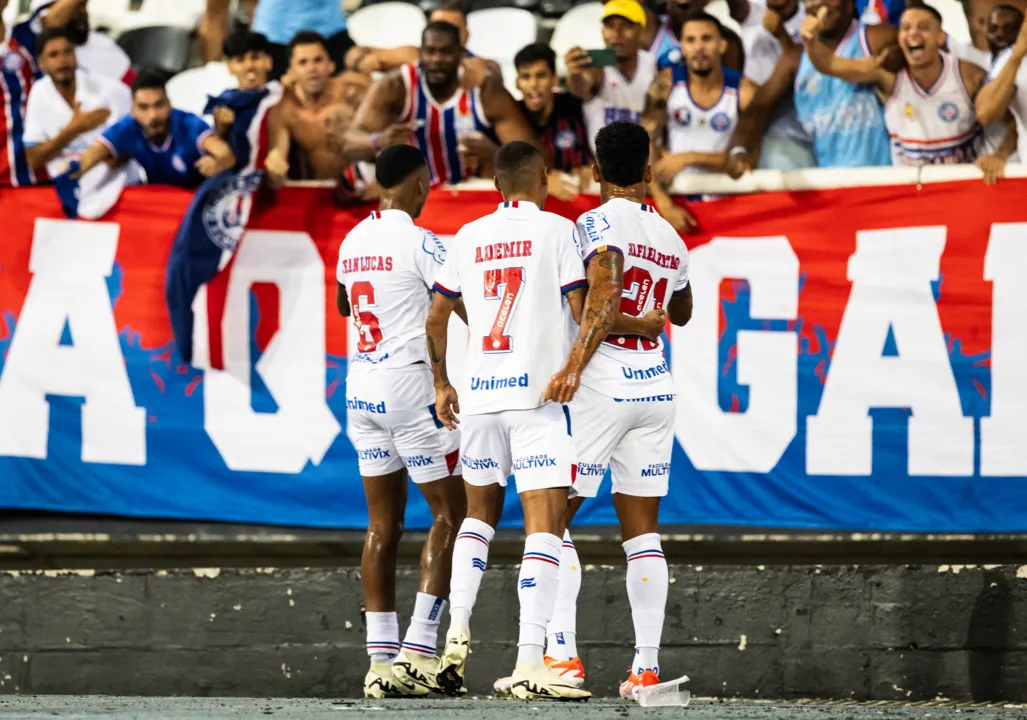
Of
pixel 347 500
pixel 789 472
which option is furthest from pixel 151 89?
pixel 789 472

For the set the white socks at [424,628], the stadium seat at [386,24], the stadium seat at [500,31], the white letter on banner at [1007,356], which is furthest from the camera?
the stadium seat at [386,24]

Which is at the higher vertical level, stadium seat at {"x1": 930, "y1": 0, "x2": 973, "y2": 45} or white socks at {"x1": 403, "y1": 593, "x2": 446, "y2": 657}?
stadium seat at {"x1": 930, "y1": 0, "x2": 973, "y2": 45}

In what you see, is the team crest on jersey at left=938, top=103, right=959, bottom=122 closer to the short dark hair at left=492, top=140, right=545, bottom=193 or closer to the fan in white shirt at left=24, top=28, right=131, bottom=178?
the short dark hair at left=492, top=140, right=545, bottom=193

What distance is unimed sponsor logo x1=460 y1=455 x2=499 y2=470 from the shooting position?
5547mm

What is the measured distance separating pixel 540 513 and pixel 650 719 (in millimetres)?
1004

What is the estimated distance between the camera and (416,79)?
25.5 feet

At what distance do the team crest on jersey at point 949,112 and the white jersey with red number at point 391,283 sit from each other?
296 cm

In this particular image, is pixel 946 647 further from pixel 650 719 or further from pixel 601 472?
pixel 650 719

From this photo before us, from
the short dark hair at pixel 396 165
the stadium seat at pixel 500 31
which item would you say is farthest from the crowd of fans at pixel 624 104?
the short dark hair at pixel 396 165

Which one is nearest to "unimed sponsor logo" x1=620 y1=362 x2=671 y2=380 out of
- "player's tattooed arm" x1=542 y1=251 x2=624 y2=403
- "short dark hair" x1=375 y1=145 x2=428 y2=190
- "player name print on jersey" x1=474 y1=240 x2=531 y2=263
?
"player's tattooed arm" x1=542 y1=251 x2=624 y2=403

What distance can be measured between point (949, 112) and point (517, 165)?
3.00 m

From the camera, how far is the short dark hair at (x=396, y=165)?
6133mm

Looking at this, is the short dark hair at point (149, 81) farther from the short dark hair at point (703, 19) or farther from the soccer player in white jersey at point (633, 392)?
the soccer player in white jersey at point (633, 392)

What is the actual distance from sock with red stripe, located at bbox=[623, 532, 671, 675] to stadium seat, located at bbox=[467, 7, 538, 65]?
4.56 m
